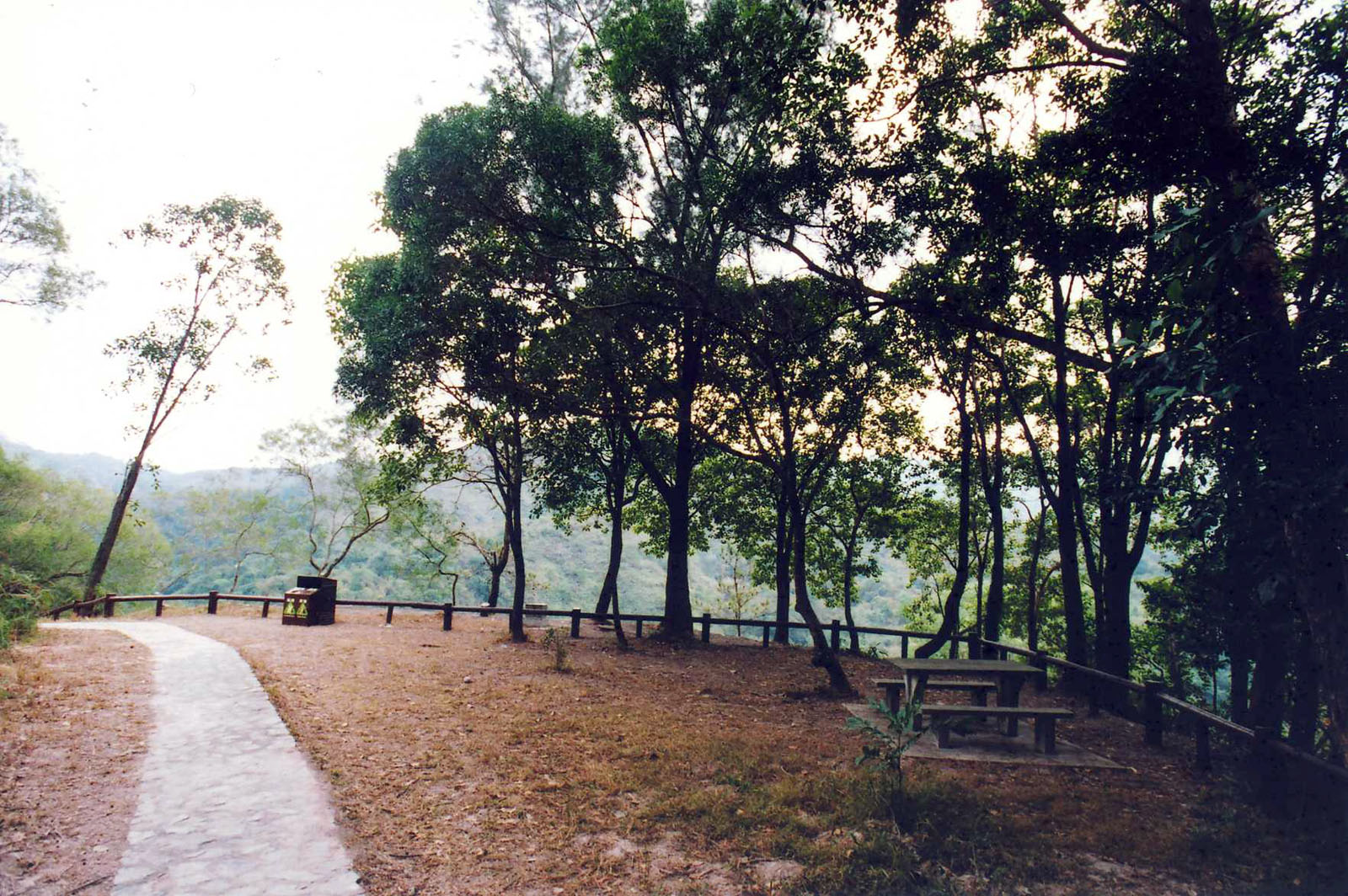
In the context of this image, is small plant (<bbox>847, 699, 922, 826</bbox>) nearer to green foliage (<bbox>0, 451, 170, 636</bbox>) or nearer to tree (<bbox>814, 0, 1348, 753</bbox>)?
tree (<bbox>814, 0, 1348, 753</bbox>)

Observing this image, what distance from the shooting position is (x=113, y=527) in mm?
21250

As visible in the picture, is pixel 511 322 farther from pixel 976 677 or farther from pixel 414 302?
pixel 976 677

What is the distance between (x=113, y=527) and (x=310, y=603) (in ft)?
32.0

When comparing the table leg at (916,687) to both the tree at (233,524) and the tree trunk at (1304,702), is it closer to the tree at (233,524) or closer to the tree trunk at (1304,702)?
the tree trunk at (1304,702)

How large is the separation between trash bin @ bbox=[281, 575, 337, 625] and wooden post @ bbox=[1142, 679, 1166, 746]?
59.3ft

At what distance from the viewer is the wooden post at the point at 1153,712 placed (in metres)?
8.02

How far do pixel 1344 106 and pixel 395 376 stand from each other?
15.8 metres

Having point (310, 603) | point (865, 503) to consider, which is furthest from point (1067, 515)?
point (310, 603)

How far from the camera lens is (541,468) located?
18.6 meters

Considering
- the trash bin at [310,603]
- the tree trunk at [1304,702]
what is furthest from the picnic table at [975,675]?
the trash bin at [310,603]

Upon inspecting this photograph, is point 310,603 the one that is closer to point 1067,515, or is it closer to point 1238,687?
point 1067,515

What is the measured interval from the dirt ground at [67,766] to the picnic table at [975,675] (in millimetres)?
7381

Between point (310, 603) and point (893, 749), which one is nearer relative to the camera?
point (893, 749)

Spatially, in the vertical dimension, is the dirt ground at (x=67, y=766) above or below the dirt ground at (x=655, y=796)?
below
